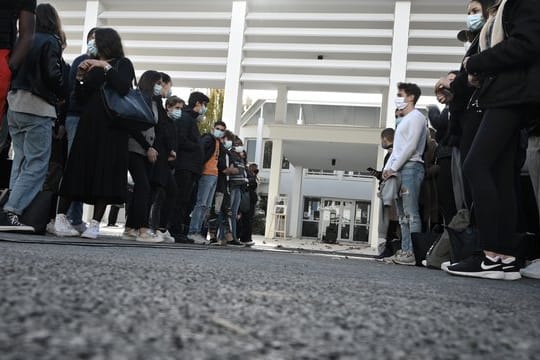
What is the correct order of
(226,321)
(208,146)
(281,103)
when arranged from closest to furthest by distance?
(226,321), (208,146), (281,103)

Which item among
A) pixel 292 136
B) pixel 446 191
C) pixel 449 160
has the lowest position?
pixel 446 191

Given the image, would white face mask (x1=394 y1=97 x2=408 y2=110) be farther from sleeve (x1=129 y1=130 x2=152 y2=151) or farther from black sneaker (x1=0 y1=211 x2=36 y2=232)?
black sneaker (x1=0 y1=211 x2=36 y2=232)

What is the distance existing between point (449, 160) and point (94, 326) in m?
3.78

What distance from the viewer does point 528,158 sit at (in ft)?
10.8

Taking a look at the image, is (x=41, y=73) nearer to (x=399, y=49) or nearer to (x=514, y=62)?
(x=514, y=62)

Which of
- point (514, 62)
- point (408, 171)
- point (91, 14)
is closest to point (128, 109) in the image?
point (408, 171)

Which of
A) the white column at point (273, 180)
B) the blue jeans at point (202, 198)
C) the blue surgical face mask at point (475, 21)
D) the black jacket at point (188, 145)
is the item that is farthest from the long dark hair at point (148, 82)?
the white column at point (273, 180)

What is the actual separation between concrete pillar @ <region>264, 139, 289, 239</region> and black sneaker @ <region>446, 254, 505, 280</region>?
1292cm

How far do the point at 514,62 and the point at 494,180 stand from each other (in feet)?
2.03

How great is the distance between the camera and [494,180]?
2.62 metres

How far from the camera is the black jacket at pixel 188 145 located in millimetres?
5680

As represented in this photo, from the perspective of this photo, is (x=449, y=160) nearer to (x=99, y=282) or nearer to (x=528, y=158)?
(x=528, y=158)

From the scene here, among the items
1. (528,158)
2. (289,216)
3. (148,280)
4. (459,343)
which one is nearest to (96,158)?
(148,280)

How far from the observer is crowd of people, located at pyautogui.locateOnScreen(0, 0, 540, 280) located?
8.43 ft
